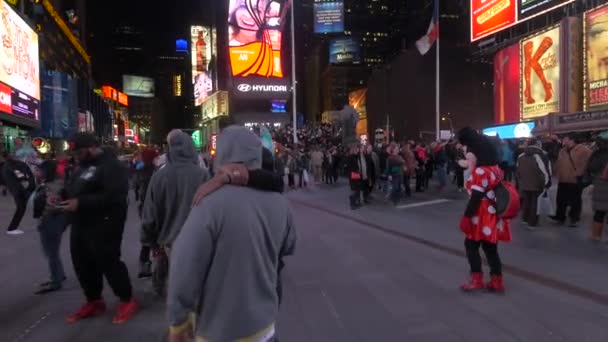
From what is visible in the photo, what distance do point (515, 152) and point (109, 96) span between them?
96.5m

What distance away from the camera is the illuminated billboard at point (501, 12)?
2833 cm

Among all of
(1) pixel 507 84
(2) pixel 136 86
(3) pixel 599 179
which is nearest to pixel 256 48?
(1) pixel 507 84

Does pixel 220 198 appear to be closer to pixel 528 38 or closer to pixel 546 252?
pixel 546 252

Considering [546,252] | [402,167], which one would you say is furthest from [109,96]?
[546,252]

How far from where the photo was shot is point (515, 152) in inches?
574

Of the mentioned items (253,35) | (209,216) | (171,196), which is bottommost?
(171,196)

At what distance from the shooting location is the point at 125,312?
4.69 m

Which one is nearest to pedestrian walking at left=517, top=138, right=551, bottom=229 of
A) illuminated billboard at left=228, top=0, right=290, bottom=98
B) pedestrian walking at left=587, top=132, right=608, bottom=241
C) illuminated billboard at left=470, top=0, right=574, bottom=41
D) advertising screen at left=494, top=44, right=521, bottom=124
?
pedestrian walking at left=587, top=132, right=608, bottom=241

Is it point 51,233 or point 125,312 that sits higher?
point 51,233

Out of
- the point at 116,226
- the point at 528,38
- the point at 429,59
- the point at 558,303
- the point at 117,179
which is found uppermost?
the point at 429,59

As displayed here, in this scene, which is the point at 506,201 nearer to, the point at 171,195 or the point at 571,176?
the point at 171,195

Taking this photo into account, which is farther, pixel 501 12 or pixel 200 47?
pixel 200 47

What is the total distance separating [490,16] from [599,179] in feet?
92.8

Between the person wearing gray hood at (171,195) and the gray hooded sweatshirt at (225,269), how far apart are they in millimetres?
2706
